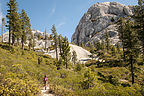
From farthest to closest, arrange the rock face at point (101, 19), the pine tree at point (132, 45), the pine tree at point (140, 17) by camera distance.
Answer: the rock face at point (101, 19) → the pine tree at point (132, 45) → the pine tree at point (140, 17)

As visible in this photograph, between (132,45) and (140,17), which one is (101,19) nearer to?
(132,45)

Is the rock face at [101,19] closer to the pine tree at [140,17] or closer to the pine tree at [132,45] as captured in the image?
the pine tree at [132,45]

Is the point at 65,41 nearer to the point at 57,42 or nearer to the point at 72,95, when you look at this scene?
the point at 57,42

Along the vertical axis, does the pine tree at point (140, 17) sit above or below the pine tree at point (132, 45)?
above

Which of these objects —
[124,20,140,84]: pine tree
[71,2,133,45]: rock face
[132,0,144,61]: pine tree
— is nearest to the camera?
[132,0,144,61]: pine tree

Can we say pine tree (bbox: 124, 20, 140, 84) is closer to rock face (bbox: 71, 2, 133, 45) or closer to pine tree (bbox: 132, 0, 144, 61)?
pine tree (bbox: 132, 0, 144, 61)

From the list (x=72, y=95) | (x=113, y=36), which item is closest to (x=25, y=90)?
(x=72, y=95)

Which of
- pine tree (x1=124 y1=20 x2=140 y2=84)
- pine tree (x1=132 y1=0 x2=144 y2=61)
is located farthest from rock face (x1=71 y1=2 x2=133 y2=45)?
pine tree (x1=132 y1=0 x2=144 y2=61)

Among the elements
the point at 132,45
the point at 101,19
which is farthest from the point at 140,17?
the point at 101,19

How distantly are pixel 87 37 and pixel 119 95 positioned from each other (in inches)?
4849

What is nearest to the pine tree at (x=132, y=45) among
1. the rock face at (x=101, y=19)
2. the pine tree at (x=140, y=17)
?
the pine tree at (x=140, y=17)

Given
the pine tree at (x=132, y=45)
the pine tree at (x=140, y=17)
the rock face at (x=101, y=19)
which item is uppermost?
the rock face at (x=101, y=19)

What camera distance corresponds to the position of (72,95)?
6.47 meters

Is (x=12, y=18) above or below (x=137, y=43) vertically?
above
